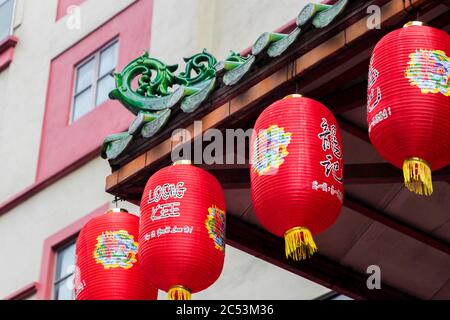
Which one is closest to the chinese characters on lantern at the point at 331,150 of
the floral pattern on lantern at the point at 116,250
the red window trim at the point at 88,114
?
the floral pattern on lantern at the point at 116,250

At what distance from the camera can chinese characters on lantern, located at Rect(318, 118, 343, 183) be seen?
923 cm

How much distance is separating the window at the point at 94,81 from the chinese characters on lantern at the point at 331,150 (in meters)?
8.74

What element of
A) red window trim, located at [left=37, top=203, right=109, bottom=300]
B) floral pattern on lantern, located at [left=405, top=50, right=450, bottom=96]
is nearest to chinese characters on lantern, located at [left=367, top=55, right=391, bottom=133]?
floral pattern on lantern, located at [left=405, top=50, right=450, bottom=96]

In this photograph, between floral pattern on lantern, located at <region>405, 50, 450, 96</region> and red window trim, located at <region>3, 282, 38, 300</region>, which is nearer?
floral pattern on lantern, located at <region>405, 50, 450, 96</region>

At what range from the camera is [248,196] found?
11.0 meters

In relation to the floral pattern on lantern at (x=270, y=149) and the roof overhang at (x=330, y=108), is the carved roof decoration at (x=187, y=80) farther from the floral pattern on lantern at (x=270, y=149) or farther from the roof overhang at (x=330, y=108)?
the floral pattern on lantern at (x=270, y=149)

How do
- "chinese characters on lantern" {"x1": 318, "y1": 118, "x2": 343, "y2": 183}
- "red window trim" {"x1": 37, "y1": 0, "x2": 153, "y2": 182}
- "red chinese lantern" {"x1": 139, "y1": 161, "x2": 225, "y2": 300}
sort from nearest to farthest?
"chinese characters on lantern" {"x1": 318, "y1": 118, "x2": 343, "y2": 183}, "red chinese lantern" {"x1": 139, "y1": 161, "x2": 225, "y2": 300}, "red window trim" {"x1": 37, "y1": 0, "x2": 153, "y2": 182}

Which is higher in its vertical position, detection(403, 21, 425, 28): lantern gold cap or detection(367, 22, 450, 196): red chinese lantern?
detection(403, 21, 425, 28): lantern gold cap

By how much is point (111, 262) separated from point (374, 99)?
3.08m

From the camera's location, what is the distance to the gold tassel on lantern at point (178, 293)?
31.4ft

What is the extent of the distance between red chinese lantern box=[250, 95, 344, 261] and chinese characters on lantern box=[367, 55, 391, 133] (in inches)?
22.7

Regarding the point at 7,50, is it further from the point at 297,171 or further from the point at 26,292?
the point at 297,171

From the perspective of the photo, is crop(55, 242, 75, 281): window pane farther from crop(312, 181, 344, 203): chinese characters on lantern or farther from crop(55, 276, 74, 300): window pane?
crop(312, 181, 344, 203): chinese characters on lantern

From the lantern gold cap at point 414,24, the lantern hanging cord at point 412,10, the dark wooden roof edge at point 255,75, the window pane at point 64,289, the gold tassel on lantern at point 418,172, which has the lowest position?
the gold tassel on lantern at point 418,172
